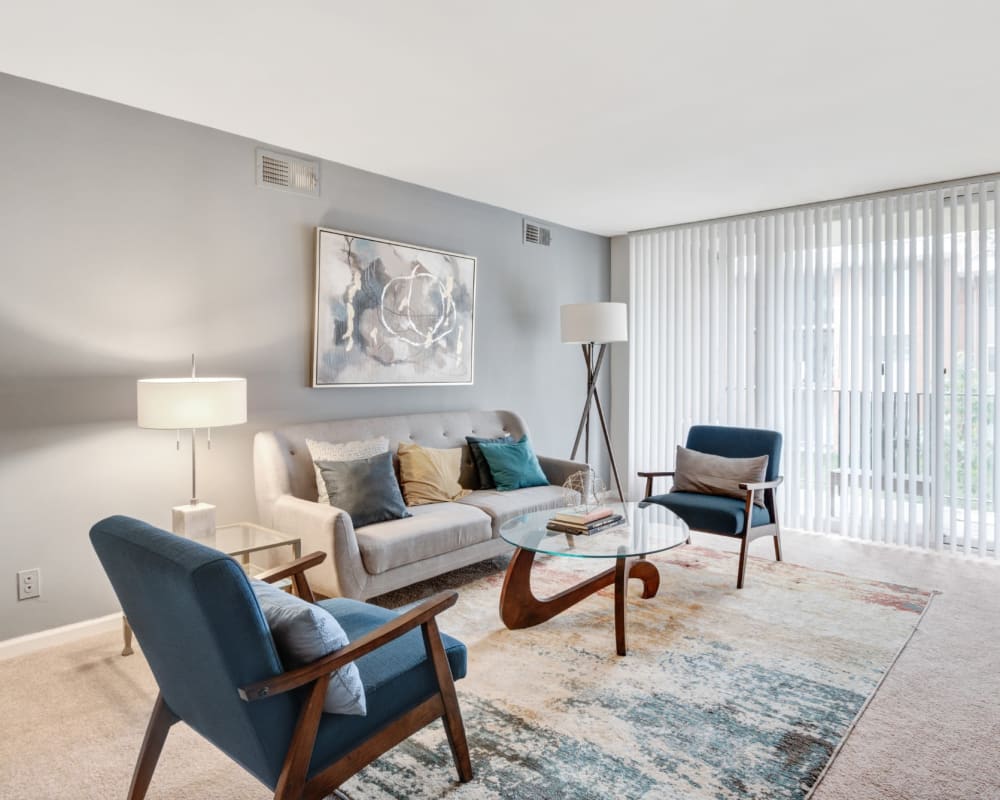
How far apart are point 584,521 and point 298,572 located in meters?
1.42

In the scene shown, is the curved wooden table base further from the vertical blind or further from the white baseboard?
the vertical blind

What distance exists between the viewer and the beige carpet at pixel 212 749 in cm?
201

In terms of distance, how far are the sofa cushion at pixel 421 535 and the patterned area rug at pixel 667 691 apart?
328 mm

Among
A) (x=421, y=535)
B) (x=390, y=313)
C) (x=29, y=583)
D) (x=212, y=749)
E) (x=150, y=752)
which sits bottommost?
(x=212, y=749)

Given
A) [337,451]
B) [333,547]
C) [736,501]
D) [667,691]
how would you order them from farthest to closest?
[736,501]
[337,451]
[333,547]
[667,691]

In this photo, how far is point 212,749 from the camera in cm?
221

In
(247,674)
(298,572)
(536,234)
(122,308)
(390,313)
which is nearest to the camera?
(247,674)

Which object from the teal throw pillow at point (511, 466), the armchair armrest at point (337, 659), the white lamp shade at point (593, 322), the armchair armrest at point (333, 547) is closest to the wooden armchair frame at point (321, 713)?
the armchair armrest at point (337, 659)

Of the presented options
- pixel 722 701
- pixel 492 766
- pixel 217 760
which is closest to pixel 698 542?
pixel 722 701

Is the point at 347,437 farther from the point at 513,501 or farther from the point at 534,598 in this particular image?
the point at 534,598

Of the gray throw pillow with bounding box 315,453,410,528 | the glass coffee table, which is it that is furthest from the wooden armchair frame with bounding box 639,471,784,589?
the gray throw pillow with bounding box 315,453,410,528

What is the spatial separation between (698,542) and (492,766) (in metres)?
3.07

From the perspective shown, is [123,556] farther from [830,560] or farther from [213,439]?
[830,560]

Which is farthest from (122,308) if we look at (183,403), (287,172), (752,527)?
(752,527)
